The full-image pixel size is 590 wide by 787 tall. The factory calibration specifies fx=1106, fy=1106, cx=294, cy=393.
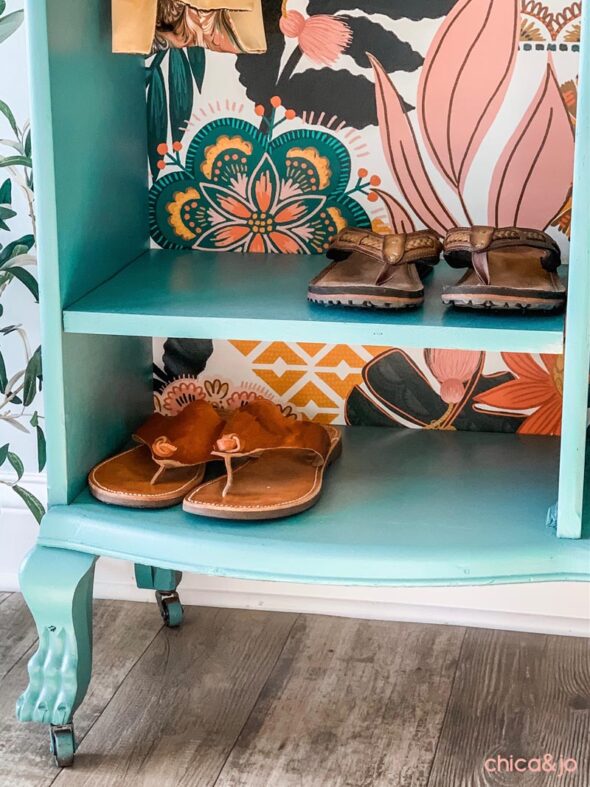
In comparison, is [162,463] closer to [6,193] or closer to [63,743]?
[63,743]

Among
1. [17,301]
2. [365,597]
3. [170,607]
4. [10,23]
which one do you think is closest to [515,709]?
[365,597]

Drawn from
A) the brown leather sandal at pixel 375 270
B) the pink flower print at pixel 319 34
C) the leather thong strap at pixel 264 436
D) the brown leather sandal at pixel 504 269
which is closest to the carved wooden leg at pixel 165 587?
the leather thong strap at pixel 264 436

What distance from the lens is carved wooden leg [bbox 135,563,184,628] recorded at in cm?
179

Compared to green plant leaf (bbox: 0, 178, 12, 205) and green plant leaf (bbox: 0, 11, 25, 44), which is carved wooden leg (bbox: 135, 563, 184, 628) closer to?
green plant leaf (bbox: 0, 178, 12, 205)

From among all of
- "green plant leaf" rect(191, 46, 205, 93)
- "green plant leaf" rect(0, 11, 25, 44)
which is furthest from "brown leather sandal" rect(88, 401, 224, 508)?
"green plant leaf" rect(0, 11, 25, 44)

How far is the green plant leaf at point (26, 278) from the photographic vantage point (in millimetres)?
1832

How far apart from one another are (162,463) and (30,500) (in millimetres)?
506

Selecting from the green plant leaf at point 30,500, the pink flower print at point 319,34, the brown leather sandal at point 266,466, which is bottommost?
the green plant leaf at point 30,500

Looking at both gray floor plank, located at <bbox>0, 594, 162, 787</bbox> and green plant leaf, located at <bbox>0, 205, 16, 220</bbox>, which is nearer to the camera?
gray floor plank, located at <bbox>0, 594, 162, 787</bbox>

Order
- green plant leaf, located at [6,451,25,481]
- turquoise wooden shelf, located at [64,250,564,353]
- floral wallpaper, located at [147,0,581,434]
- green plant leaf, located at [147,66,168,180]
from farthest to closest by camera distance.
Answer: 1. green plant leaf, located at [6,451,25,481]
2. green plant leaf, located at [147,66,168,180]
3. floral wallpaper, located at [147,0,581,434]
4. turquoise wooden shelf, located at [64,250,564,353]

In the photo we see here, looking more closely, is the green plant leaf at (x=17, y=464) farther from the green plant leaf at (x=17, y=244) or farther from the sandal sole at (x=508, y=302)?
the sandal sole at (x=508, y=302)

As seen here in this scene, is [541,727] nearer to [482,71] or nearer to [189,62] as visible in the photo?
[482,71]

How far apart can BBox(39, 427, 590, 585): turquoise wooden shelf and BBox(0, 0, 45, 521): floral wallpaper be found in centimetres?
45

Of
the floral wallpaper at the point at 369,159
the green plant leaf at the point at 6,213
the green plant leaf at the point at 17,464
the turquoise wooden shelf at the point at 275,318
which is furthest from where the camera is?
the green plant leaf at the point at 17,464
